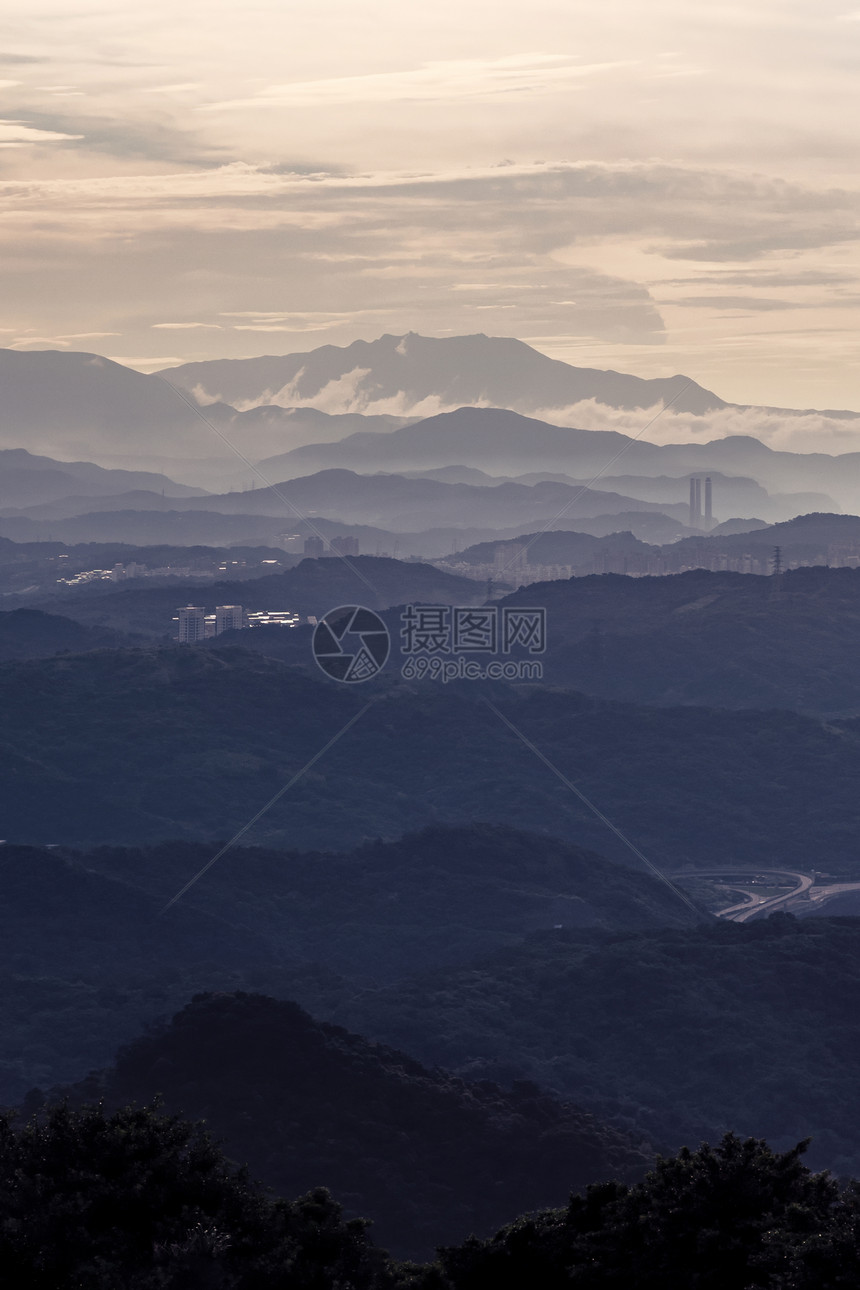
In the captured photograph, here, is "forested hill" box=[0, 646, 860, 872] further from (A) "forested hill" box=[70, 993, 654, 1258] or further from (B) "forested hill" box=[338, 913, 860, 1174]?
(A) "forested hill" box=[70, 993, 654, 1258]

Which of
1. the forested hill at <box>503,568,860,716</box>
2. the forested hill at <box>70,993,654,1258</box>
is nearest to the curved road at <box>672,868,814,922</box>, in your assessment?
the forested hill at <box>70,993,654,1258</box>

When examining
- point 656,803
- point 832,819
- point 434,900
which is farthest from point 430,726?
point 434,900

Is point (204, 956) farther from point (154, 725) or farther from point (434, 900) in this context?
point (154, 725)

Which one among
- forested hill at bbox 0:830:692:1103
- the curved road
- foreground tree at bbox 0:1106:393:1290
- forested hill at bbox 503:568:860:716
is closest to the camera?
foreground tree at bbox 0:1106:393:1290

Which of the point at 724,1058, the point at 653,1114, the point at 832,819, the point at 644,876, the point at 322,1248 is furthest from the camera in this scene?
the point at 832,819

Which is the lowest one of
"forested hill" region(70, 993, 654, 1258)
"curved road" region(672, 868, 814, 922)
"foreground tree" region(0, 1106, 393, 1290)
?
"curved road" region(672, 868, 814, 922)

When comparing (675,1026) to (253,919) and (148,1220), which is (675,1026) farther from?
(148,1220)

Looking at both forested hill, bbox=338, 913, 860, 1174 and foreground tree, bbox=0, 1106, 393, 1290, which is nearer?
foreground tree, bbox=0, 1106, 393, 1290

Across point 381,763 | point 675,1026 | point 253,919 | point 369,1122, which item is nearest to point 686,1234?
point 369,1122
